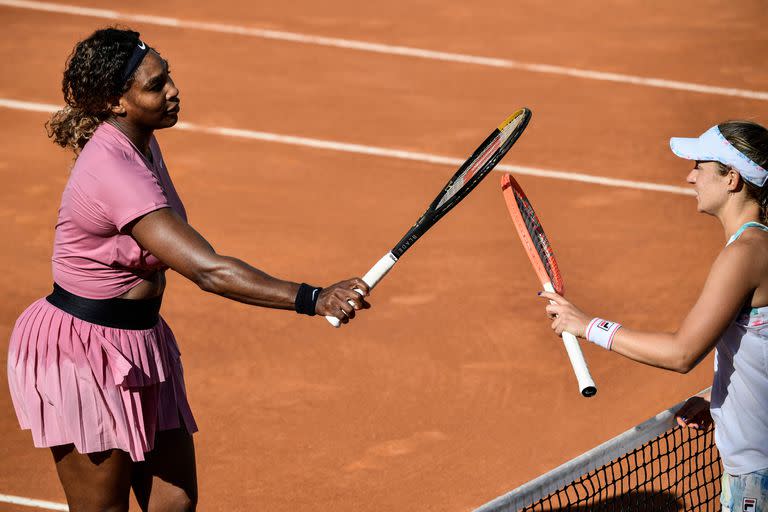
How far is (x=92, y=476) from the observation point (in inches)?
160

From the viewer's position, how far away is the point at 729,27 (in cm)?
1255

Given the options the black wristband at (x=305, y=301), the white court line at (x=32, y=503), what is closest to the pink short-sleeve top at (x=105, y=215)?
the black wristband at (x=305, y=301)

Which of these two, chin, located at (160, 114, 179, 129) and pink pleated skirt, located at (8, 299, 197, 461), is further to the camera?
chin, located at (160, 114, 179, 129)

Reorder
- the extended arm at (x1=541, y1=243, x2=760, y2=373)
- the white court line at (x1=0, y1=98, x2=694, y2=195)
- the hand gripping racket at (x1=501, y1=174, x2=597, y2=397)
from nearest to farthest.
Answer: the extended arm at (x1=541, y1=243, x2=760, y2=373) → the hand gripping racket at (x1=501, y1=174, x2=597, y2=397) → the white court line at (x1=0, y1=98, x2=694, y2=195)

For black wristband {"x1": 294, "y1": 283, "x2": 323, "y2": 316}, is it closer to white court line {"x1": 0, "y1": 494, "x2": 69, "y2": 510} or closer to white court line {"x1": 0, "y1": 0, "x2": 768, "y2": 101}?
white court line {"x1": 0, "y1": 494, "x2": 69, "y2": 510}

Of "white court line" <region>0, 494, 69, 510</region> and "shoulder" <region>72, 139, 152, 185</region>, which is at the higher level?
"shoulder" <region>72, 139, 152, 185</region>

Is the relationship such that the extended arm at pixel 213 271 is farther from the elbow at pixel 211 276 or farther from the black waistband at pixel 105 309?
the black waistband at pixel 105 309

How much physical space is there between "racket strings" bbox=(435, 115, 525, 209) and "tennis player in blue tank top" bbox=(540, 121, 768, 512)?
1004mm

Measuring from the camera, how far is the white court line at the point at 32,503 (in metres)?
5.64

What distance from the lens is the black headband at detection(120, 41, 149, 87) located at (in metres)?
3.99

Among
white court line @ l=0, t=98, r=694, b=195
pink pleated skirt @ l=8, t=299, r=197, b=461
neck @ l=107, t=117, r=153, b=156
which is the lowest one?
pink pleated skirt @ l=8, t=299, r=197, b=461

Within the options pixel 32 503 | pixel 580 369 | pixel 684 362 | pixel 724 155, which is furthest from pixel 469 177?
pixel 32 503

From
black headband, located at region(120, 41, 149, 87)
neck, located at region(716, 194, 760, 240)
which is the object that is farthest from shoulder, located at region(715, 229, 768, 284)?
black headband, located at region(120, 41, 149, 87)

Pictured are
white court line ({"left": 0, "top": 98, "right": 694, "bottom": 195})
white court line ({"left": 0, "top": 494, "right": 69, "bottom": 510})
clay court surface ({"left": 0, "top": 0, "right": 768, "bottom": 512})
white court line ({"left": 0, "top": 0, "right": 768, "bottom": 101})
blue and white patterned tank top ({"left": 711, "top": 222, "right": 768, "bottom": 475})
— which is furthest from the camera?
white court line ({"left": 0, "top": 0, "right": 768, "bottom": 101})
